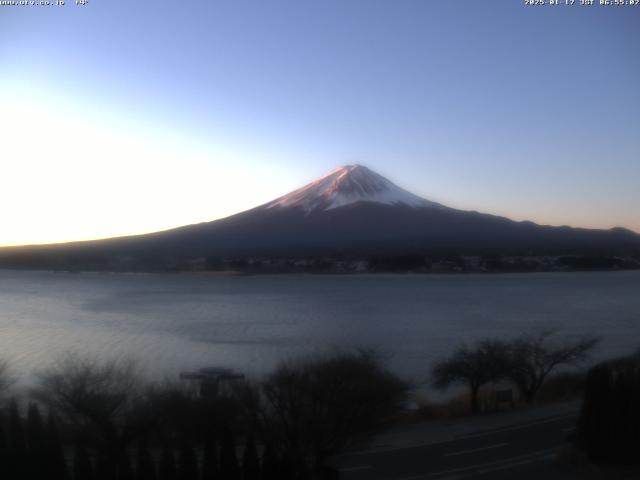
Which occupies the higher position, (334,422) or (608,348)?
(334,422)

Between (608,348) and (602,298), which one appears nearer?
(608,348)

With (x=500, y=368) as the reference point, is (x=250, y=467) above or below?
above

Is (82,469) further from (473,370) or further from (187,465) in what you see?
(473,370)

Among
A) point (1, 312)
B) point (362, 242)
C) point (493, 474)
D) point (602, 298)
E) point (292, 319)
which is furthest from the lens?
point (362, 242)

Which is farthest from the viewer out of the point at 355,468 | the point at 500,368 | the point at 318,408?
the point at 500,368

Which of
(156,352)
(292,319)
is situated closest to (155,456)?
(156,352)

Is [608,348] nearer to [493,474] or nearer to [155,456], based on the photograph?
[493,474]

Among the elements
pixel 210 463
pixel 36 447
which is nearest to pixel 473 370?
pixel 210 463

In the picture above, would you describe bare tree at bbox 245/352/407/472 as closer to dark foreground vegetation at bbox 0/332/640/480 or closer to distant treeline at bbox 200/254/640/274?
dark foreground vegetation at bbox 0/332/640/480
